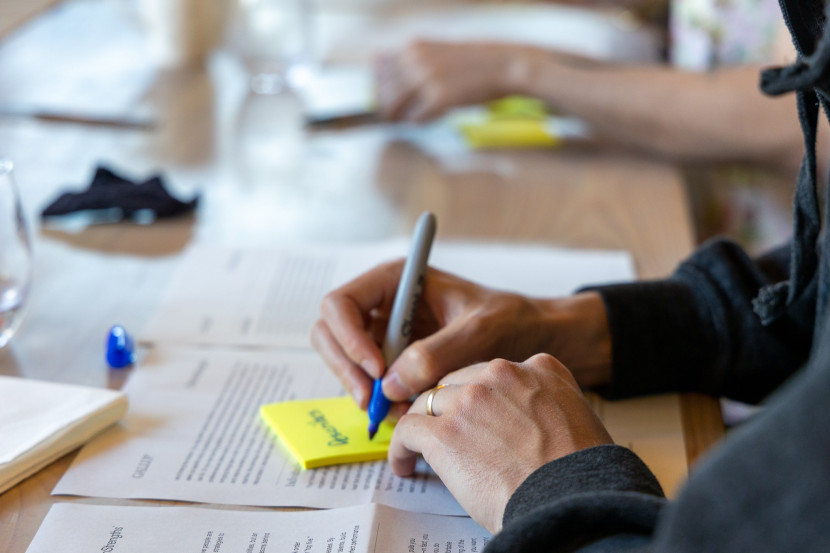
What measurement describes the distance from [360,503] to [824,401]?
14.7 inches

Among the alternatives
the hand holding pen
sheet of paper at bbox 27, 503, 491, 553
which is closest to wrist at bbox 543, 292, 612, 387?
the hand holding pen

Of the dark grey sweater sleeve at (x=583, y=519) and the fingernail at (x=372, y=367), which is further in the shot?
the fingernail at (x=372, y=367)

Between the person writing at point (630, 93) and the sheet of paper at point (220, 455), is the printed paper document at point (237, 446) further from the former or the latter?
the person writing at point (630, 93)

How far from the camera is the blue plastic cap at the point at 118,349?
0.80 meters

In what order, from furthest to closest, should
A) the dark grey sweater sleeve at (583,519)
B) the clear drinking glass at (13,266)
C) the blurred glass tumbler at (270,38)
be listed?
the blurred glass tumbler at (270,38), the clear drinking glass at (13,266), the dark grey sweater sleeve at (583,519)

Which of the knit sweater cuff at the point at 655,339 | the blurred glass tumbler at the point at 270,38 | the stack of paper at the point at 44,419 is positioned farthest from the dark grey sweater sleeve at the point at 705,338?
the blurred glass tumbler at the point at 270,38

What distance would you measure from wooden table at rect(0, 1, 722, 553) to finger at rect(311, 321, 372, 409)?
0.57ft

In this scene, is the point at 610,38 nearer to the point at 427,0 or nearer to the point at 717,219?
the point at 427,0

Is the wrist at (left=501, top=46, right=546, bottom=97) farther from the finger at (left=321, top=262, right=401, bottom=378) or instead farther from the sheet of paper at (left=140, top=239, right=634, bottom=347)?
the finger at (left=321, top=262, right=401, bottom=378)

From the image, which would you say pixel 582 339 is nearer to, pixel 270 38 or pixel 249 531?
pixel 249 531

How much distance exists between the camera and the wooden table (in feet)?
2.96

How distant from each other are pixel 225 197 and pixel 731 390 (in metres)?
0.67

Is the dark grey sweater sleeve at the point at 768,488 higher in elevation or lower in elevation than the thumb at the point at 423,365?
higher

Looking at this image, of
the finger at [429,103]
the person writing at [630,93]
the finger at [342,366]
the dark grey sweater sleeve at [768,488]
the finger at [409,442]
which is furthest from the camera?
the finger at [429,103]
